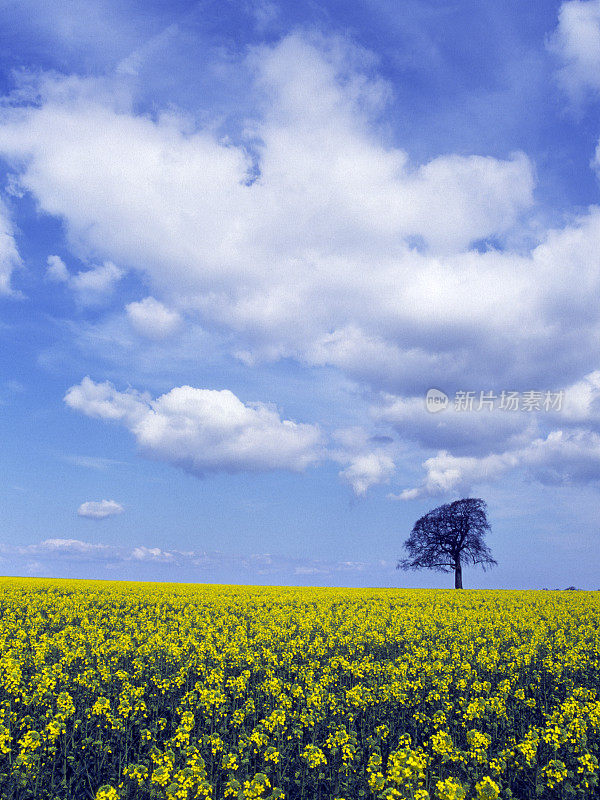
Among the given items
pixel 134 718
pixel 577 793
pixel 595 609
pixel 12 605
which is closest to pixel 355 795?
pixel 577 793

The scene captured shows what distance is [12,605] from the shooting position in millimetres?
28562

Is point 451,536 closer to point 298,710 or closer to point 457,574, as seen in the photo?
point 457,574

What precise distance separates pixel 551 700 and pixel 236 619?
41.1ft

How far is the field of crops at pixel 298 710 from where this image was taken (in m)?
9.77

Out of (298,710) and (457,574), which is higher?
(298,710)

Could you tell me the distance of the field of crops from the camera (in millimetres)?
9766

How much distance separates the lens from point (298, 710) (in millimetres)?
13055

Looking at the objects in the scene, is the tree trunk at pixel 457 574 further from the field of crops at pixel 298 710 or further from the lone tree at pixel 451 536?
the field of crops at pixel 298 710

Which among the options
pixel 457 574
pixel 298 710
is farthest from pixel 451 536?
pixel 298 710

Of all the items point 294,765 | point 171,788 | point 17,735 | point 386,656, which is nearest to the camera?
point 171,788

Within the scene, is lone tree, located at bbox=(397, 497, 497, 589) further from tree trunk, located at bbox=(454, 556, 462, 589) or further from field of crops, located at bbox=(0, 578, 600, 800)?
field of crops, located at bbox=(0, 578, 600, 800)

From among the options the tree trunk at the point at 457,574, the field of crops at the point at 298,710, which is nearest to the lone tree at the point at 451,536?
the tree trunk at the point at 457,574

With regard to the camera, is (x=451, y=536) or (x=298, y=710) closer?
(x=298, y=710)

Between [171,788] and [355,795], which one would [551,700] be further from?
[171,788]
